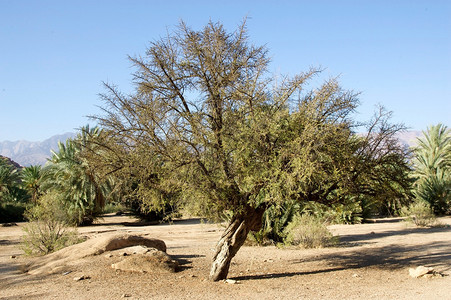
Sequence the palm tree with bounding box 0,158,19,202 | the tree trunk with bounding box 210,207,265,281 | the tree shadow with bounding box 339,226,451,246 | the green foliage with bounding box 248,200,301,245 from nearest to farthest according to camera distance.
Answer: the tree trunk with bounding box 210,207,265,281 → the green foliage with bounding box 248,200,301,245 → the tree shadow with bounding box 339,226,451,246 → the palm tree with bounding box 0,158,19,202

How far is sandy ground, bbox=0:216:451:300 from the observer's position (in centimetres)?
841

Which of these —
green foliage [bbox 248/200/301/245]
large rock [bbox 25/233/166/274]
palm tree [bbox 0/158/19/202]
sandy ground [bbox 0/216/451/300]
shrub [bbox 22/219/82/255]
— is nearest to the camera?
sandy ground [bbox 0/216/451/300]

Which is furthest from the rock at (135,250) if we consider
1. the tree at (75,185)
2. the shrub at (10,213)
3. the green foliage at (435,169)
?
the shrub at (10,213)

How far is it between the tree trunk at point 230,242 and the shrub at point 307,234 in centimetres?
568

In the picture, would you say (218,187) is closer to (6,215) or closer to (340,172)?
(340,172)

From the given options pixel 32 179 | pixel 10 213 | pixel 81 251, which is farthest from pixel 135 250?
pixel 10 213

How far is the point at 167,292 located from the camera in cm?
858

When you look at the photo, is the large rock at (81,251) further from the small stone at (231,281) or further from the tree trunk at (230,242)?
the small stone at (231,281)

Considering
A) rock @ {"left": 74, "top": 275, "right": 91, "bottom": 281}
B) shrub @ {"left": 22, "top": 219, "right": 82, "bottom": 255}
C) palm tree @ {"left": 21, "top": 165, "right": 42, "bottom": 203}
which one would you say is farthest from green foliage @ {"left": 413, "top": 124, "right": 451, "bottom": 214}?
palm tree @ {"left": 21, "top": 165, "right": 42, "bottom": 203}

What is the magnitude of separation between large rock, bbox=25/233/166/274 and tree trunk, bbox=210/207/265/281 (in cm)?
371

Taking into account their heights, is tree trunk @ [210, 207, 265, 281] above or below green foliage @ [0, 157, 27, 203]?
below

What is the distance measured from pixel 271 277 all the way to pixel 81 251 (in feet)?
17.9

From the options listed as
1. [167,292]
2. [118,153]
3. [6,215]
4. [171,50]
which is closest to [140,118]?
[118,153]

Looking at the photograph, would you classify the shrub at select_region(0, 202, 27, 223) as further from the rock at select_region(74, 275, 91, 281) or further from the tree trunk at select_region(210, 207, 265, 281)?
the tree trunk at select_region(210, 207, 265, 281)
